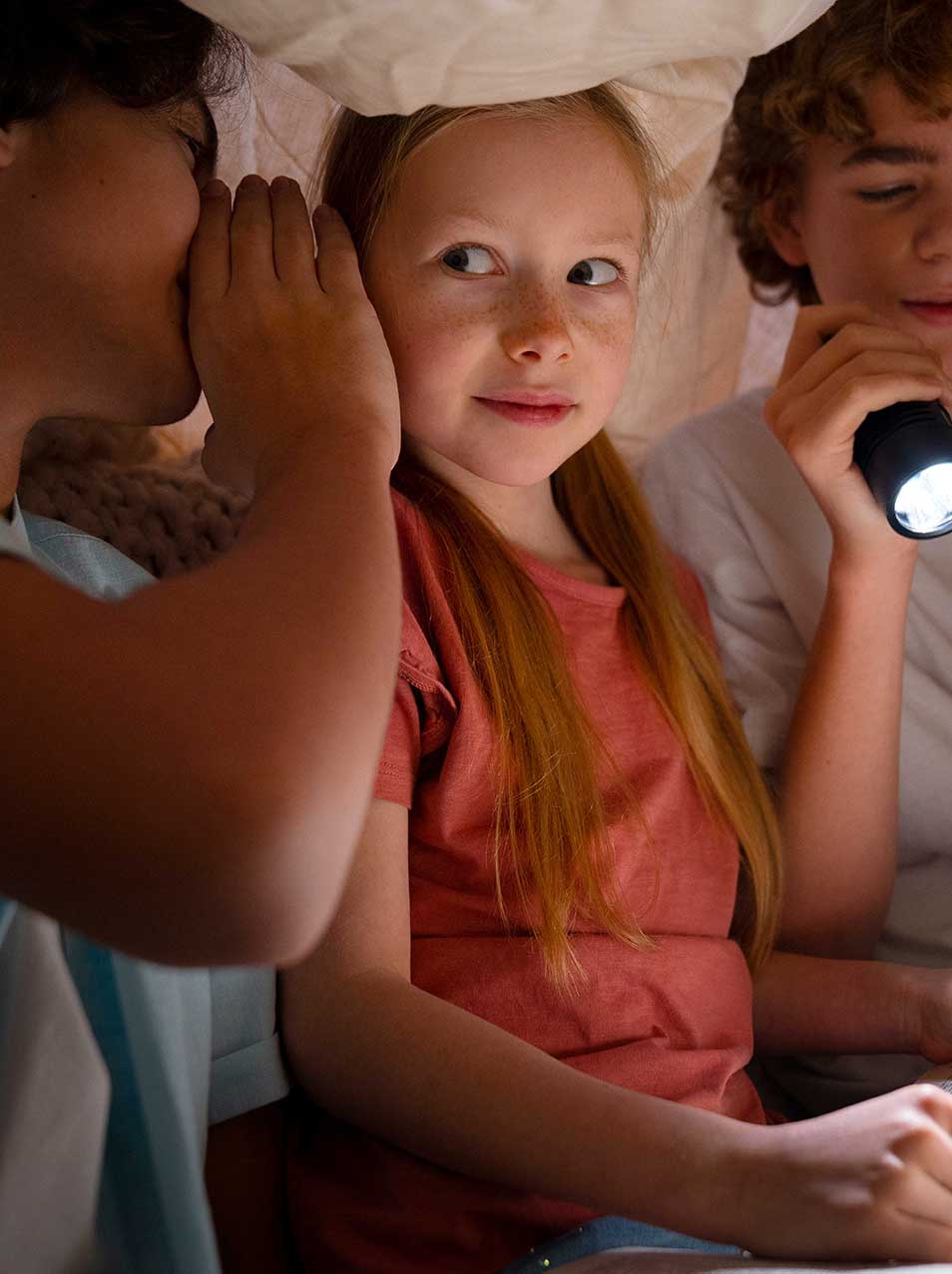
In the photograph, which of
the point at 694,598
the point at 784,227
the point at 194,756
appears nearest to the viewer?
the point at 194,756

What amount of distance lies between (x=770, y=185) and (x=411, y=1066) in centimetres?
85

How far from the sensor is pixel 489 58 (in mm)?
783

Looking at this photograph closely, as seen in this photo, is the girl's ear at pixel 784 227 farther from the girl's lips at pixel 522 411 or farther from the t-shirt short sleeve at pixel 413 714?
the t-shirt short sleeve at pixel 413 714

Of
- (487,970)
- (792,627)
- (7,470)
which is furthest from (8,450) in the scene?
(792,627)

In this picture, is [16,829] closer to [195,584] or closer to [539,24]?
[195,584]

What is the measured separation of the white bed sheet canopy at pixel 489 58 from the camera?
2.45 feet

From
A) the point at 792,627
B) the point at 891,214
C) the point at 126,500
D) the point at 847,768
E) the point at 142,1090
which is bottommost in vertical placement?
the point at 142,1090

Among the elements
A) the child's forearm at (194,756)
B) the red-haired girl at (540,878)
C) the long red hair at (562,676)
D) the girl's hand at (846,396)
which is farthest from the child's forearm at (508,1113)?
the girl's hand at (846,396)

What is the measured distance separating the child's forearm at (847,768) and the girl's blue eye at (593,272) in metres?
0.29

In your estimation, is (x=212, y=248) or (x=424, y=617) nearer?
(x=212, y=248)

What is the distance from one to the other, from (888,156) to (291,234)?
1.74 feet

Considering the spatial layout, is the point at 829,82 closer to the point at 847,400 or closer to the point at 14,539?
the point at 847,400

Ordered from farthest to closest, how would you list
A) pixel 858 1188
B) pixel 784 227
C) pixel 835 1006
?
pixel 784 227, pixel 835 1006, pixel 858 1188

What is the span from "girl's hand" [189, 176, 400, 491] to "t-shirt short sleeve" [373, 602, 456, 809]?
17cm
